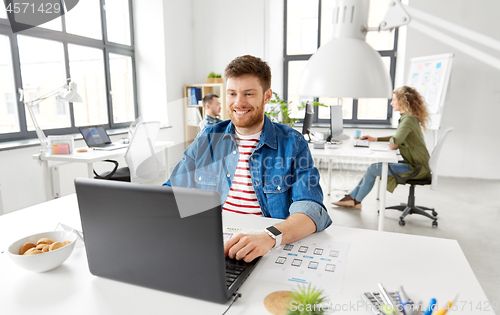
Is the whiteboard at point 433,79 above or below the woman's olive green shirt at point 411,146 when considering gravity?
above

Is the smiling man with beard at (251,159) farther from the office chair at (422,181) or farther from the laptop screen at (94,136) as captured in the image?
the laptop screen at (94,136)

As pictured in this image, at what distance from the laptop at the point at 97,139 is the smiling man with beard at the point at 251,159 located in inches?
92.7

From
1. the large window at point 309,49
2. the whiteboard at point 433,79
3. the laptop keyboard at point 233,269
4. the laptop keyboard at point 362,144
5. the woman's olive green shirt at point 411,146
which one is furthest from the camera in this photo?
the large window at point 309,49

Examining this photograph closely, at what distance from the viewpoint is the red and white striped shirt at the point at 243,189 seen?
133cm

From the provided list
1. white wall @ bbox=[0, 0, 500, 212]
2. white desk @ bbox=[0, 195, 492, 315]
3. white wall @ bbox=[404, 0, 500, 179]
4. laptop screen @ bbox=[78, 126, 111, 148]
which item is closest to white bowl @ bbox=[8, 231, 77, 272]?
white desk @ bbox=[0, 195, 492, 315]

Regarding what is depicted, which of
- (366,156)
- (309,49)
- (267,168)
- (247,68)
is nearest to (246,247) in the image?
(267,168)

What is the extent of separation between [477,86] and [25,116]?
5.71 metres

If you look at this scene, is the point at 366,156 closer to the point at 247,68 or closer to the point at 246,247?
the point at 247,68

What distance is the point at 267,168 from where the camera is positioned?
130cm

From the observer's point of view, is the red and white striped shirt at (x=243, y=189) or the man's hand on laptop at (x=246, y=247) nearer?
the man's hand on laptop at (x=246, y=247)

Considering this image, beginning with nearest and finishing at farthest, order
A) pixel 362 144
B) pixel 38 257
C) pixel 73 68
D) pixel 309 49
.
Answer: pixel 38 257, pixel 362 144, pixel 73 68, pixel 309 49

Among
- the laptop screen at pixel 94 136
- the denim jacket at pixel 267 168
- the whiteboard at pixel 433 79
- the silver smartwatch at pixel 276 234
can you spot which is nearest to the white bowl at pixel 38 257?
the denim jacket at pixel 267 168

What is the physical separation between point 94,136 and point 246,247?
3.16m

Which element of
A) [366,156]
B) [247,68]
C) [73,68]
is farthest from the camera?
[73,68]
